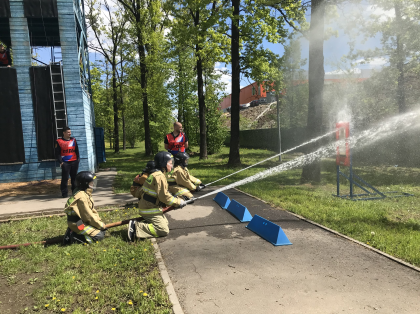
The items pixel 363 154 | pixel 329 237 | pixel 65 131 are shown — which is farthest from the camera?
pixel 363 154

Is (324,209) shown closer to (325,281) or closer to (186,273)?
(325,281)

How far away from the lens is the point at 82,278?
4.14m

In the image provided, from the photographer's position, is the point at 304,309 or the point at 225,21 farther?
the point at 225,21

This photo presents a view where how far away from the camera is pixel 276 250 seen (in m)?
5.07

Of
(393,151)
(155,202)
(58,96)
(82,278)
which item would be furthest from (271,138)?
(82,278)

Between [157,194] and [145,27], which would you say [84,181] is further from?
[145,27]

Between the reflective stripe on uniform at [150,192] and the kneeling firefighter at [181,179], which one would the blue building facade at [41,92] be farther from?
the reflective stripe on uniform at [150,192]

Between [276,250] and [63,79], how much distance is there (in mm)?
10738

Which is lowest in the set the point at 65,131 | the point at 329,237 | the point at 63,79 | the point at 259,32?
the point at 329,237

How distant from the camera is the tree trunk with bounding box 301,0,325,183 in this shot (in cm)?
1064

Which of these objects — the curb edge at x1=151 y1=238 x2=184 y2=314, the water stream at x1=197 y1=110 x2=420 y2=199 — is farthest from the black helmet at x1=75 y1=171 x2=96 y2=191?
the water stream at x1=197 y1=110 x2=420 y2=199

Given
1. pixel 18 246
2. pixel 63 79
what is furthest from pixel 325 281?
pixel 63 79

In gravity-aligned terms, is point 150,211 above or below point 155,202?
below

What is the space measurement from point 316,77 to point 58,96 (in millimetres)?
9823
